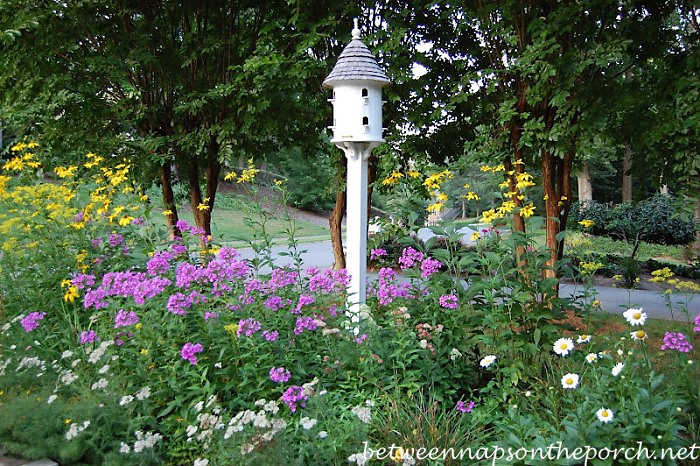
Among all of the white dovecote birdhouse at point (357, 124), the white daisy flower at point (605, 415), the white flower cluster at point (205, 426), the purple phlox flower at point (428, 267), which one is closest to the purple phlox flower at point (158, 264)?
the white flower cluster at point (205, 426)

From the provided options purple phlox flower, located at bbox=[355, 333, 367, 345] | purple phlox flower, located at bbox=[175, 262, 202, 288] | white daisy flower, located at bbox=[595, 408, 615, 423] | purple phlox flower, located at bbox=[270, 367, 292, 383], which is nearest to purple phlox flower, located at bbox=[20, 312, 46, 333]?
purple phlox flower, located at bbox=[175, 262, 202, 288]

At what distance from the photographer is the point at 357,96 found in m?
3.60

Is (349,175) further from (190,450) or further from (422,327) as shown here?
(190,450)

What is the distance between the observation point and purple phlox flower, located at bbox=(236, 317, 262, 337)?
256 centimetres

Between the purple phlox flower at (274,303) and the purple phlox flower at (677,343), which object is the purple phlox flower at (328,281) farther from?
the purple phlox flower at (677,343)

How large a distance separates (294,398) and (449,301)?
3.48 ft

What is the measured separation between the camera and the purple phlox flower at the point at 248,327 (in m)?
2.56

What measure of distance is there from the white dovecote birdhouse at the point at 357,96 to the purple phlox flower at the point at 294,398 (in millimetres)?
1797

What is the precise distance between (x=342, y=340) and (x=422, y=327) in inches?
17.3

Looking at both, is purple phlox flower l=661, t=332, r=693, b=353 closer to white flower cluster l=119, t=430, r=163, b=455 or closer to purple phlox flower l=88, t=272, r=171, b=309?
white flower cluster l=119, t=430, r=163, b=455

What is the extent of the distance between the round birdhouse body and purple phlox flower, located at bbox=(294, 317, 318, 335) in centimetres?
136

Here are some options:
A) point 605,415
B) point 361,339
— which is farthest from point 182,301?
point 605,415

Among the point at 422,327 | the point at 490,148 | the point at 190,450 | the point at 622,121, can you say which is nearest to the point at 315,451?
the point at 190,450

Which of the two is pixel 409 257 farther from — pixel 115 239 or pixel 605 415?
pixel 115 239
